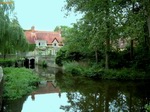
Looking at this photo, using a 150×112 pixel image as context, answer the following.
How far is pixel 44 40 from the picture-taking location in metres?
60.4

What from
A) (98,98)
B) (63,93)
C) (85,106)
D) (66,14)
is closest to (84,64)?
(66,14)

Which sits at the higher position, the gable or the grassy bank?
the gable

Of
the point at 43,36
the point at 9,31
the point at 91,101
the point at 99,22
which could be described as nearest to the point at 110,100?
the point at 91,101

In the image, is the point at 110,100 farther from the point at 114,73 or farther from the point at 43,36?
the point at 43,36

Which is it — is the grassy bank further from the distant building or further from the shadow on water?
the distant building

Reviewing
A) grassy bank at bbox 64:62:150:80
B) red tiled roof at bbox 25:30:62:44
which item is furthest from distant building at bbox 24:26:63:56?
grassy bank at bbox 64:62:150:80

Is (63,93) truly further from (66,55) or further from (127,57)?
(66,55)

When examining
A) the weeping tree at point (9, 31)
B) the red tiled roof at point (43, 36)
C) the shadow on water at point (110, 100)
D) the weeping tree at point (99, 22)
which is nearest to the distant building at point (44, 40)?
the red tiled roof at point (43, 36)

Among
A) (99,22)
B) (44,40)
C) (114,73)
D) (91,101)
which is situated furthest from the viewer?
(44,40)

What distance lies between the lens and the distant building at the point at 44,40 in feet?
190

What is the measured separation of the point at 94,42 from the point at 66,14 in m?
3.85

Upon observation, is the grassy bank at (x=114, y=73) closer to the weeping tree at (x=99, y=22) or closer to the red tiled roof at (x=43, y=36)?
the weeping tree at (x=99, y=22)

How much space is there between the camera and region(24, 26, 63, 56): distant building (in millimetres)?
58031

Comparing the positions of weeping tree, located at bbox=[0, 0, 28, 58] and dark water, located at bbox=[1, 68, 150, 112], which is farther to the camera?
weeping tree, located at bbox=[0, 0, 28, 58]
